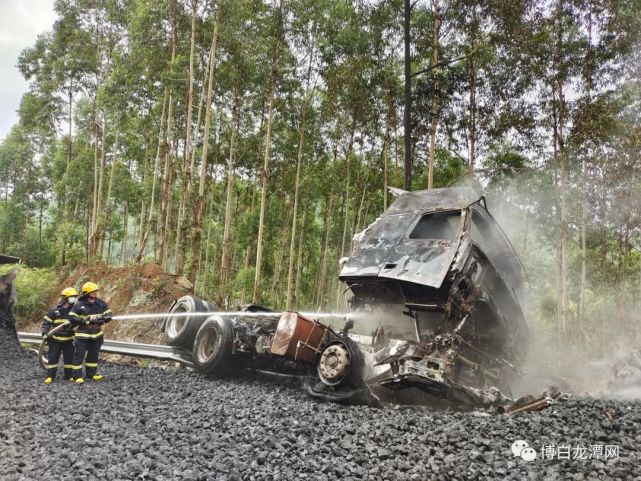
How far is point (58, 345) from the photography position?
21.6 feet

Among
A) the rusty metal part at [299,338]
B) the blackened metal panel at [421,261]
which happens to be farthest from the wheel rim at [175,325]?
the blackened metal panel at [421,261]

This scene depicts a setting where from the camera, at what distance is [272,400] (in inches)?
196

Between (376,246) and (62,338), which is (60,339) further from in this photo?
(376,246)

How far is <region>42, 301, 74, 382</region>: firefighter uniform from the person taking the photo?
6.44m

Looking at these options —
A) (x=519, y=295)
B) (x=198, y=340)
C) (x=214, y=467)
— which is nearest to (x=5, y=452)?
(x=214, y=467)

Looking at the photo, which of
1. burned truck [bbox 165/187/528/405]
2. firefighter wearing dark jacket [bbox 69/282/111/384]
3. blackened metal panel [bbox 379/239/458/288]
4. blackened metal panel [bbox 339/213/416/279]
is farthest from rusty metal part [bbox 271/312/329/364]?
firefighter wearing dark jacket [bbox 69/282/111/384]

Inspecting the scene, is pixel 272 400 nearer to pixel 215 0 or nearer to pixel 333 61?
pixel 215 0

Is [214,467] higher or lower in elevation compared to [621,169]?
lower

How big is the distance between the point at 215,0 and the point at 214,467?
1362 cm

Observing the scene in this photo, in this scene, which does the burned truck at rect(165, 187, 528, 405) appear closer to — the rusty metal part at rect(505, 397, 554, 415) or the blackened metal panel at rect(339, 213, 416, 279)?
the blackened metal panel at rect(339, 213, 416, 279)

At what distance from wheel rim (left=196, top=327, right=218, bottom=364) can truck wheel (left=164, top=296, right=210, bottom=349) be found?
21.1 inches

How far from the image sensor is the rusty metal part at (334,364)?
5.01 meters

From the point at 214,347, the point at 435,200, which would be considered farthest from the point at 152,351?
the point at 435,200

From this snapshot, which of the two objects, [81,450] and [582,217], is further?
[582,217]
